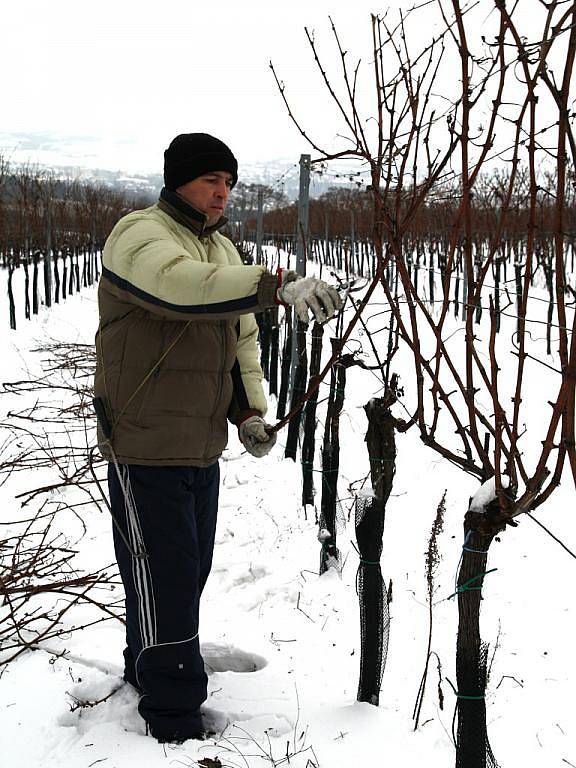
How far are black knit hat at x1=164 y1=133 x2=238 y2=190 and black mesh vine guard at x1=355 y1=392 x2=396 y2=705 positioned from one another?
3.05 feet

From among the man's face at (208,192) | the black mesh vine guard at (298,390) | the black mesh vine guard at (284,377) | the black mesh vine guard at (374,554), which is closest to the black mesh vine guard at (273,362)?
the black mesh vine guard at (284,377)

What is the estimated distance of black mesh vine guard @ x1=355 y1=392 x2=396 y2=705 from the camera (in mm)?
2127

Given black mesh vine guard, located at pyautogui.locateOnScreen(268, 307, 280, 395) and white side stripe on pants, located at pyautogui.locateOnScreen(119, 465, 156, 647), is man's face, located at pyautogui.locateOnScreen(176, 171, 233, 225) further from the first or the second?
black mesh vine guard, located at pyautogui.locateOnScreen(268, 307, 280, 395)

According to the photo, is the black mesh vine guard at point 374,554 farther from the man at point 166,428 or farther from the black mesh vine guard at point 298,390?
the black mesh vine guard at point 298,390

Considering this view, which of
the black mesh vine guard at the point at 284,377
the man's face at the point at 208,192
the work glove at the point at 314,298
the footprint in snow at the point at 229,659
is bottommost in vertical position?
the footprint in snow at the point at 229,659

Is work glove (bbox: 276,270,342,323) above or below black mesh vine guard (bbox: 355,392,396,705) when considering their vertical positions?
above

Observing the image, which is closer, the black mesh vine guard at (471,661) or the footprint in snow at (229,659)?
the black mesh vine guard at (471,661)

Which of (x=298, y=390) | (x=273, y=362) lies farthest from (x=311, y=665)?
(x=273, y=362)

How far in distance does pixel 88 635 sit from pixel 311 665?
2.97 ft

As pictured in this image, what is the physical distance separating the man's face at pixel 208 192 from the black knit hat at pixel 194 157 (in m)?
0.02

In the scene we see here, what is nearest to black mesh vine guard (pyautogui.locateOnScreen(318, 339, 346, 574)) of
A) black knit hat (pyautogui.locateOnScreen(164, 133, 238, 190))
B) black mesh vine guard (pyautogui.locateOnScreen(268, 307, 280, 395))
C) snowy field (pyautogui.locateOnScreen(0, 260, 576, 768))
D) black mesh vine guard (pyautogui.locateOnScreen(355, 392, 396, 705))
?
snowy field (pyautogui.locateOnScreen(0, 260, 576, 768))

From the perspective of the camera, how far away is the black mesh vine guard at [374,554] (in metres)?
2.13


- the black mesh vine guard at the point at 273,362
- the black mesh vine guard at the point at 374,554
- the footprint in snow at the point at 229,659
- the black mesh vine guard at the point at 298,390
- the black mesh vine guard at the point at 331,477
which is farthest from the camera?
the black mesh vine guard at the point at 273,362

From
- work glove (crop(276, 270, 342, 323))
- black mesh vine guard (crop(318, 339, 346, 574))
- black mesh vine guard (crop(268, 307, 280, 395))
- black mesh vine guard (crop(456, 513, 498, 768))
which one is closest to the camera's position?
work glove (crop(276, 270, 342, 323))
